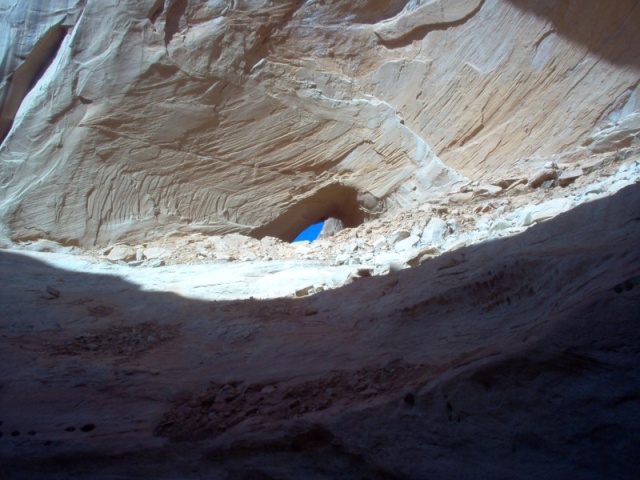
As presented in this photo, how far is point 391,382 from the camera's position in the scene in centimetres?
252

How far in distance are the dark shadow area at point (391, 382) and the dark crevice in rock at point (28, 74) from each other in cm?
533

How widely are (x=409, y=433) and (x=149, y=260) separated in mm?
6071

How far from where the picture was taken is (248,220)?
30.2ft

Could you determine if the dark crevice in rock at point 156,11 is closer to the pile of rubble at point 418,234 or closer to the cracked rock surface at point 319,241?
the cracked rock surface at point 319,241

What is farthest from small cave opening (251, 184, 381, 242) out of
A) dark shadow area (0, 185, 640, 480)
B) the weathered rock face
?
dark shadow area (0, 185, 640, 480)

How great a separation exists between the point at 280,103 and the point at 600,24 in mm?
4648

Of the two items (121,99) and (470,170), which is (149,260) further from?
(470,170)

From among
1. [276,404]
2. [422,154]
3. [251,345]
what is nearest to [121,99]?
[422,154]

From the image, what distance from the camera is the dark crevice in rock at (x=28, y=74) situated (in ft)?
27.9

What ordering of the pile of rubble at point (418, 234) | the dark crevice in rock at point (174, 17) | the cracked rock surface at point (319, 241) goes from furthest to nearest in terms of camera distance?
the dark crevice in rock at point (174, 17) → the pile of rubble at point (418, 234) → the cracked rock surface at point (319, 241)

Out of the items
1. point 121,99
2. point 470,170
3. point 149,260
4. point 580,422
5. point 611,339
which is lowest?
point 149,260

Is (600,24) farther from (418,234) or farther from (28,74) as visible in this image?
(28,74)

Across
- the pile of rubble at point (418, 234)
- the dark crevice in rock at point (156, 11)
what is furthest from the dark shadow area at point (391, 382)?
the dark crevice in rock at point (156, 11)

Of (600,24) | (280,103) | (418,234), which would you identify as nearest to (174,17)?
(280,103)
